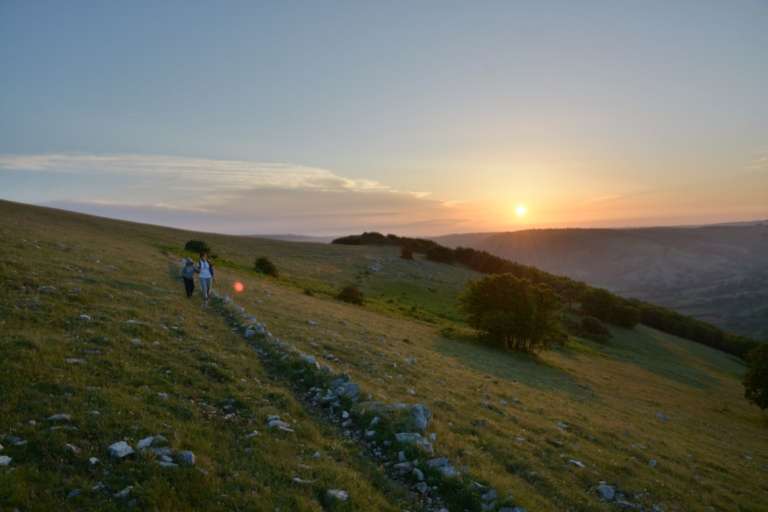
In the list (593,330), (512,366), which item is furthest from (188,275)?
(593,330)

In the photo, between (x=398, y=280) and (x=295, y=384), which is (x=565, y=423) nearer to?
(x=295, y=384)

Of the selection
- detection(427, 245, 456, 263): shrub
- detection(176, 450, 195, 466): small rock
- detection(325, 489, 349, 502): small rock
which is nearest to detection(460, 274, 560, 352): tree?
detection(325, 489, 349, 502): small rock

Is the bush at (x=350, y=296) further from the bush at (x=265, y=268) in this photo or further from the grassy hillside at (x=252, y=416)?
the grassy hillside at (x=252, y=416)

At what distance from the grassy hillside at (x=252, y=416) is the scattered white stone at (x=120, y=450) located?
16cm

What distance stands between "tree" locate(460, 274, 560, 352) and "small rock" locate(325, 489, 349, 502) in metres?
37.3

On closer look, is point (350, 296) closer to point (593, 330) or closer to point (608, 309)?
point (593, 330)

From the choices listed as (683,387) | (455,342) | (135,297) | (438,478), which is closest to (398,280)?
(455,342)

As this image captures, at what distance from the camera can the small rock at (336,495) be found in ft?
25.4

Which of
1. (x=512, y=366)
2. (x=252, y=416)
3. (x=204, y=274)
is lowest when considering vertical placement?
(x=512, y=366)

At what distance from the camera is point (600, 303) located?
283 ft

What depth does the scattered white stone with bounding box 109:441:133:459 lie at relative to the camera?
7.37 metres

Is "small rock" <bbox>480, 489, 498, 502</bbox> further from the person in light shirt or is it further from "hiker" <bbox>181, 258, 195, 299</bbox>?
"hiker" <bbox>181, 258, 195, 299</bbox>

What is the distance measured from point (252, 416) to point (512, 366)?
2739 cm

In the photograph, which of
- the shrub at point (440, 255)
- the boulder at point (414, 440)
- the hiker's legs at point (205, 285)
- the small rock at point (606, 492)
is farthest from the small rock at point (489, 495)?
the shrub at point (440, 255)
